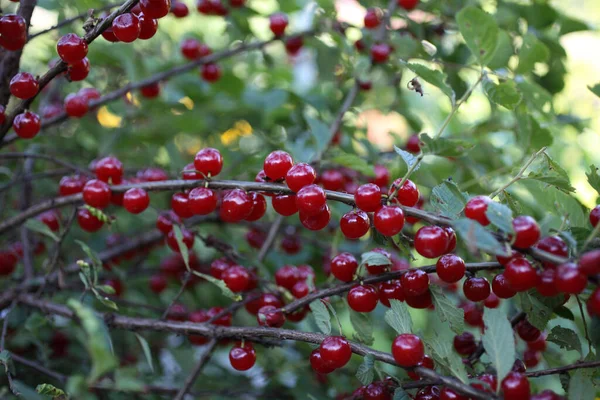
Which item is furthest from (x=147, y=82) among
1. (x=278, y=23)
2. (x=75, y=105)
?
(x=278, y=23)

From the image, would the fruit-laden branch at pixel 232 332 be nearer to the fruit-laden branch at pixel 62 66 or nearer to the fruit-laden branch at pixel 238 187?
the fruit-laden branch at pixel 238 187

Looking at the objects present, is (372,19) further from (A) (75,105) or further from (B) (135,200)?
(B) (135,200)

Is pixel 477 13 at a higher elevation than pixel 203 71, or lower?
higher

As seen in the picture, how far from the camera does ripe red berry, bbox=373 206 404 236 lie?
75cm

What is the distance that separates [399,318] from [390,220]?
15cm

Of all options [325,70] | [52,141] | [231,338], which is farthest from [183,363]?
[325,70]

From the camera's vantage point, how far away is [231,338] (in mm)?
958

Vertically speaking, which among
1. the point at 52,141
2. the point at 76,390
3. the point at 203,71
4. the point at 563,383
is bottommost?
the point at 52,141

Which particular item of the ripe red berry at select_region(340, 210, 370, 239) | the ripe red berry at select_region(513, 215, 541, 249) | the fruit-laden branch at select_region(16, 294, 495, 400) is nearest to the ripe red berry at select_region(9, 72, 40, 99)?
the fruit-laden branch at select_region(16, 294, 495, 400)

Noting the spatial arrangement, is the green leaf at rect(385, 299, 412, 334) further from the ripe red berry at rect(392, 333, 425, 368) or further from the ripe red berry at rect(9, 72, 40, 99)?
the ripe red berry at rect(9, 72, 40, 99)

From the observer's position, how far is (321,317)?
0.84 metres

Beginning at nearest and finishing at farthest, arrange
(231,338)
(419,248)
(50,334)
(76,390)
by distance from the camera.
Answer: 1. (76,390)
2. (419,248)
3. (231,338)
4. (50,334)

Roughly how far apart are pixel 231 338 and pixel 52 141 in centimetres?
108

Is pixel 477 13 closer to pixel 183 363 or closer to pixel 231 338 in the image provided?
pixel 231 338
